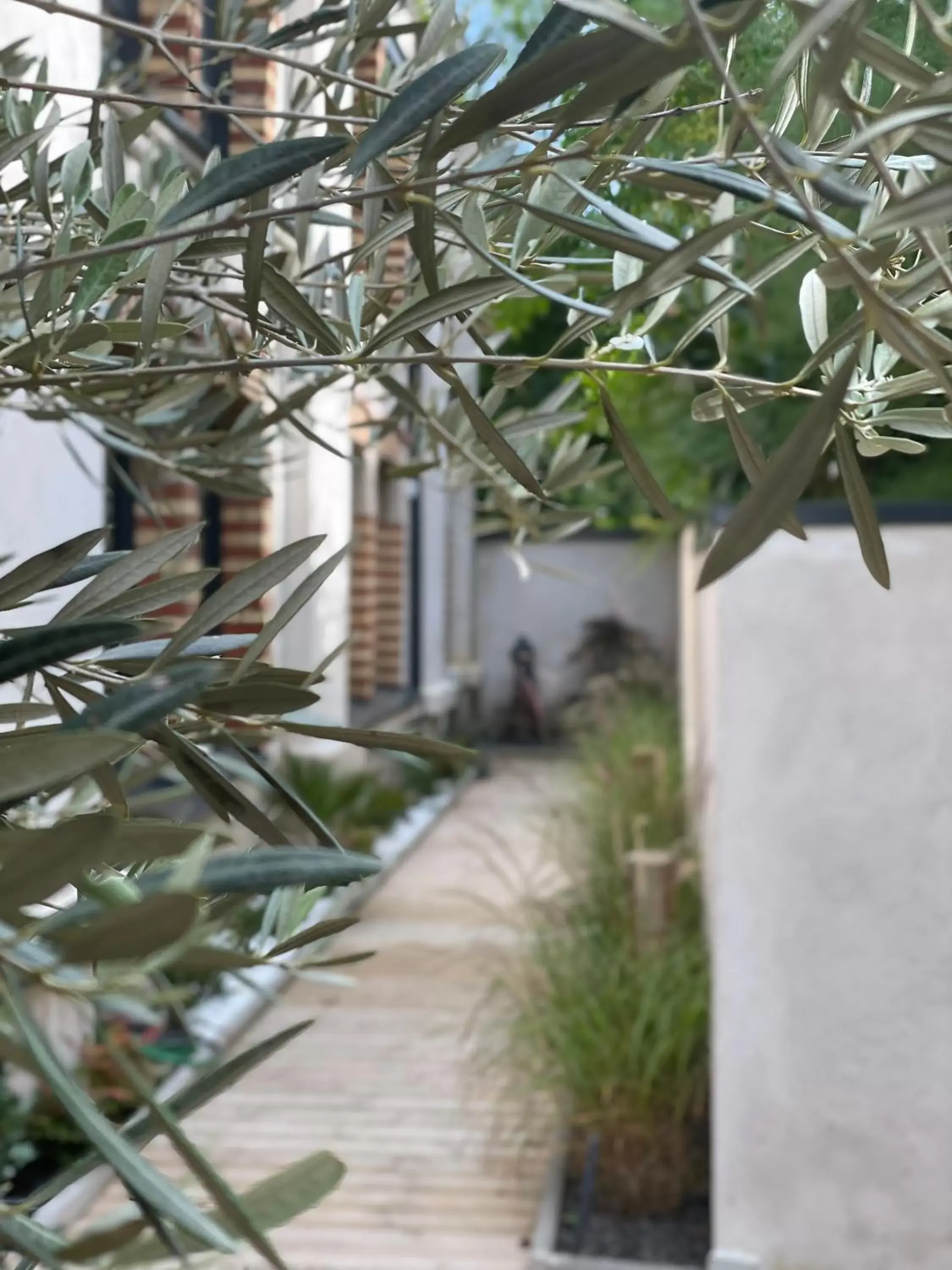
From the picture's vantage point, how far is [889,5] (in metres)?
0.65

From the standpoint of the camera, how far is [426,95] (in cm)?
43

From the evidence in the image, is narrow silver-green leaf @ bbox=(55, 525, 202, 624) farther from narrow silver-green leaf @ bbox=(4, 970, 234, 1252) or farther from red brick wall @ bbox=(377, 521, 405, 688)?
red brick wall @ bbox=(377, 521, 405, 688)

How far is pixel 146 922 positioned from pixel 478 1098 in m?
3.01

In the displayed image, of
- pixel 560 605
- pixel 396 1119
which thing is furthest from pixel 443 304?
pixel 560 605

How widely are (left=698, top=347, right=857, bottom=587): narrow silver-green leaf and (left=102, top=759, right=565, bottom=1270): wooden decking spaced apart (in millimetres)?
2077

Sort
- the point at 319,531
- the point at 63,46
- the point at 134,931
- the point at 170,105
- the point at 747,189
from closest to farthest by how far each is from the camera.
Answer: the point at 134,931 < the point at 747,189 < the point at 170,105 < the point at 63,46 < the point at 319,531

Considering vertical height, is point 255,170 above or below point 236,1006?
above

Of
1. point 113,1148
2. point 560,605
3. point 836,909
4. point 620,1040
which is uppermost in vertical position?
point 113,1148

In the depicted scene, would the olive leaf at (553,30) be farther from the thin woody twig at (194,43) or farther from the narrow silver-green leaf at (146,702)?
the narrow silver-green leaf at (146,702)

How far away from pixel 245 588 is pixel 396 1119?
2822 millimetres

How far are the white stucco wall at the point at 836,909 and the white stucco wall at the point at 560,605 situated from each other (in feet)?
29.9

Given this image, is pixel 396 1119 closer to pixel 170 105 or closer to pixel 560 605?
pixel 170 105

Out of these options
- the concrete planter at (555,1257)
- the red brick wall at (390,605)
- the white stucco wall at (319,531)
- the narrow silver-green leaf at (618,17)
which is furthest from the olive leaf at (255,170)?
the red brick wall at (390,605)

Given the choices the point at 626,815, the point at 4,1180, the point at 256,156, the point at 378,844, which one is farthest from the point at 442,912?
the point at 256,156
